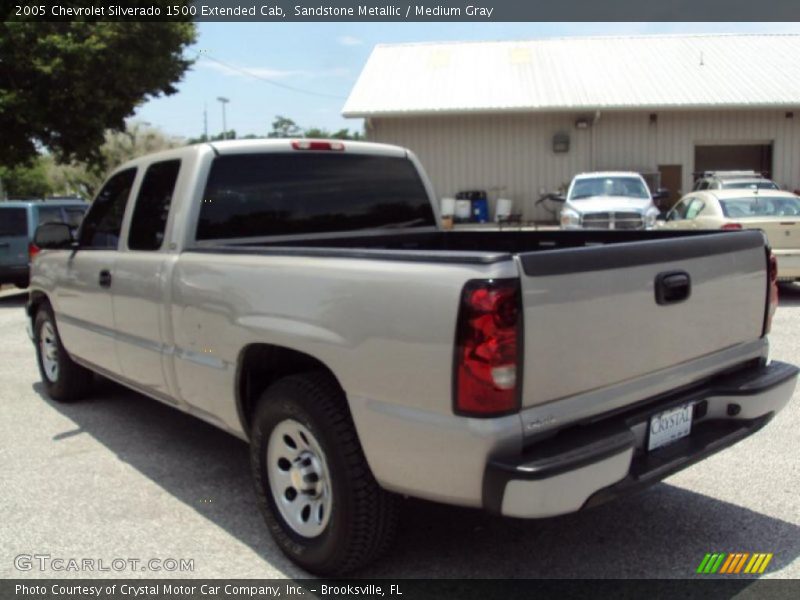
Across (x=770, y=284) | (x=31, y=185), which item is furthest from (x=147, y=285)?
(x=31, y=185)

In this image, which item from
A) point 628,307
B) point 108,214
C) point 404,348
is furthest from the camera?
point 108,214

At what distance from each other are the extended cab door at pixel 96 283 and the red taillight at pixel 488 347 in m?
3.00

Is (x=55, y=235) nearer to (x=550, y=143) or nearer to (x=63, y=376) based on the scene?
(x=63, y=376)

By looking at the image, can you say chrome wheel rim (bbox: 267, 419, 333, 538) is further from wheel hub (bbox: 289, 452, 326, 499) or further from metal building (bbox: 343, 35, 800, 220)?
metal building (bbox: 343, 35, 800, 220)

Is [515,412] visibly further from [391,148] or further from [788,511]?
[391,148]

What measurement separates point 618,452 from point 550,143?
2072cm

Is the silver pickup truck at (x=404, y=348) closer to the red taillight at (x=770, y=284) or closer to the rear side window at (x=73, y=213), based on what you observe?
the red taillight at (x=770, y=284)

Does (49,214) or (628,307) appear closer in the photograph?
(628,307)

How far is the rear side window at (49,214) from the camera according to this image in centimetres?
1355

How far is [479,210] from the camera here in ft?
73.0

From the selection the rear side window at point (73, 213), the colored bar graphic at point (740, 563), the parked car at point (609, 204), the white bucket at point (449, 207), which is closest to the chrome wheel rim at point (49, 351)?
the colored bar graphic at point (740, 563)

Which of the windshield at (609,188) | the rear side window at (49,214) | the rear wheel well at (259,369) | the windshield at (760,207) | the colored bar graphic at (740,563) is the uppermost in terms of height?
the windshield at (609,188)

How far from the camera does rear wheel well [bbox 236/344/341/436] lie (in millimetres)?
3465

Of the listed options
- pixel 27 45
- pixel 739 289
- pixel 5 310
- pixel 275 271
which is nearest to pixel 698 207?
pixel 739 289
